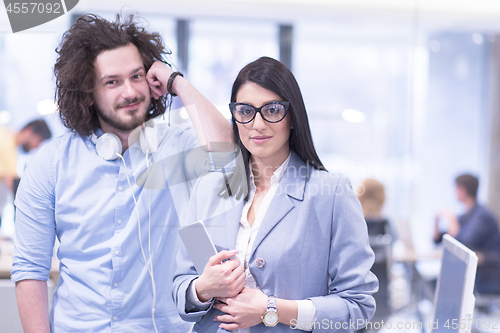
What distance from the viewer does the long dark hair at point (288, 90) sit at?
1.10 meters

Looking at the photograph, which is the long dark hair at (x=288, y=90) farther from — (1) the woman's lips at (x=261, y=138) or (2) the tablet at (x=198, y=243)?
(2) the tablet at (x=198, y=243)

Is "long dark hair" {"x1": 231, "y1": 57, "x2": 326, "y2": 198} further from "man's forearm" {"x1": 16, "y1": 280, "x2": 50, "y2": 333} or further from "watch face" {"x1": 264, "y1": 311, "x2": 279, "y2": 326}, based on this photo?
"man's forearm" {"x1": 16, "y1": 280, "x2": 50, "y2": 333}

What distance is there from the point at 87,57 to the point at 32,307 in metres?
0.84

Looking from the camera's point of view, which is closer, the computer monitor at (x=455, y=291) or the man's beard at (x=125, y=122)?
the computer monitor at (x=455, y=291)

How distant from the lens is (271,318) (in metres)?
1.07

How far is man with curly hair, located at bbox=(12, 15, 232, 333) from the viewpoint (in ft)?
4.35

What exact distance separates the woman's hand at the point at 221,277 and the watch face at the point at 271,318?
3.8 inches

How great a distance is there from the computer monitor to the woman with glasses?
271mm

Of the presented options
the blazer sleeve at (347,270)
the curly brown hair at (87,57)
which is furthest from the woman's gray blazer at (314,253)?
the curly brown hair at (87,57)

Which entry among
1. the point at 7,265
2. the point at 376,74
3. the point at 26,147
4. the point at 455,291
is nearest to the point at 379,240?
the point at 376,74

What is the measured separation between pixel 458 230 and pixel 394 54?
1.76 m

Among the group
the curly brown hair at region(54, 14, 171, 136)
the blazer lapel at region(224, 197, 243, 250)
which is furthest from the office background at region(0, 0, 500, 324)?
the blazer lapel at region(224, 197, 243, 250)

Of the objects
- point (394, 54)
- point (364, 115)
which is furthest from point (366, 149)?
point (394, 54)

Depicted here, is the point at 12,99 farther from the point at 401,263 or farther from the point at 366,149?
the point at 401,263
